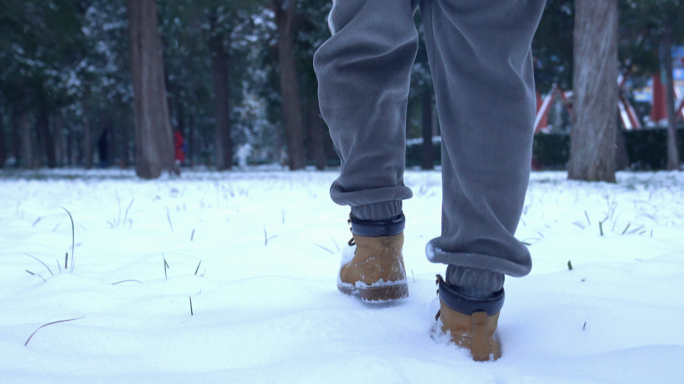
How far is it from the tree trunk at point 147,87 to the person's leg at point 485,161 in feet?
31.1

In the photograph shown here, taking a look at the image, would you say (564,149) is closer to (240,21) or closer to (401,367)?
(240,21)

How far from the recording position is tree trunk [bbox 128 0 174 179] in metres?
9.48

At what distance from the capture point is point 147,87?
31.5ft

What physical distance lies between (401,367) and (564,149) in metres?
19.9

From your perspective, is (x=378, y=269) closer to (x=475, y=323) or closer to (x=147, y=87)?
(x=475, y=323)

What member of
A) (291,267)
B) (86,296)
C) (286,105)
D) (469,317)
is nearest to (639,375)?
(469,317)

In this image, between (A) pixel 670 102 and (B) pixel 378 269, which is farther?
(A) pixel 670 102

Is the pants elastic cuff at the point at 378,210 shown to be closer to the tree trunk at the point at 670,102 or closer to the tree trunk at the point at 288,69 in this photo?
the tree trunk at the point at 288,69

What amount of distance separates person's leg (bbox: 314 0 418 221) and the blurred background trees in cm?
676

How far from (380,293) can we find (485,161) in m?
0.52

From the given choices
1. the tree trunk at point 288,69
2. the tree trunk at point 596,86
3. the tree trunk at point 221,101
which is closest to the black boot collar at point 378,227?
the tree trunk at point 596,86

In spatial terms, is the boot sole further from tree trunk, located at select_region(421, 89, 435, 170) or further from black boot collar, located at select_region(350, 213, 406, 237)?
tree trunk, located at select_region(421, 89, 435, 170)

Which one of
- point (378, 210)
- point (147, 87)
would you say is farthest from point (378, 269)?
point (147, 87)

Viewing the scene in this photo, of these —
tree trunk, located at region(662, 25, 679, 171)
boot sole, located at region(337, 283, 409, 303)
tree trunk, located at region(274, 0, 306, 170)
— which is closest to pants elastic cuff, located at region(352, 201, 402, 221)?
boot sole, located at region(337, 283, 409, 303)
